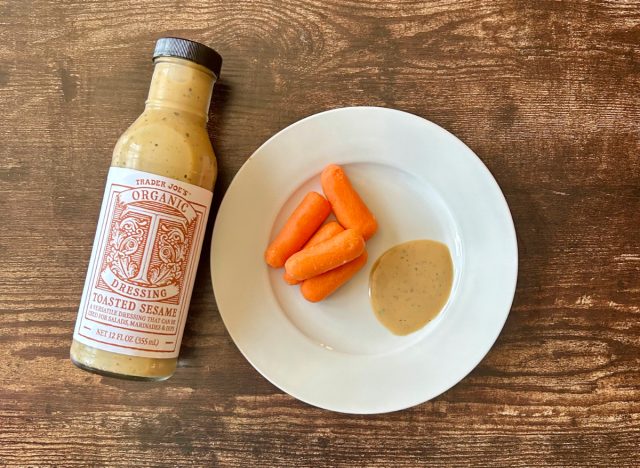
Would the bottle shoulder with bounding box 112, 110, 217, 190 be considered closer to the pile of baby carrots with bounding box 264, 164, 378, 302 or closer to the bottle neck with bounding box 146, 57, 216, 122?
the bottle neck with bounding box 146, 57, 216, 122

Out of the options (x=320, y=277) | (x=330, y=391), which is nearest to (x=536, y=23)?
(x=320, y=277)

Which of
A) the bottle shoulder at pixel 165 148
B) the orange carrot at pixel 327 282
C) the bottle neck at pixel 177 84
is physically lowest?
the orange carrot at pixel 327 282

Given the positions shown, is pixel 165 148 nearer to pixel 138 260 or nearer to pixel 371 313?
pixel 138 260

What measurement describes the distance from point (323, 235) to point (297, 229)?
51 mm

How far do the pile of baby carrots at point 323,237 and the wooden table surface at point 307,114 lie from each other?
0.15 metres

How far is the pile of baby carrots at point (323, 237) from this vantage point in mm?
892

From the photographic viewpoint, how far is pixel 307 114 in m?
0.95

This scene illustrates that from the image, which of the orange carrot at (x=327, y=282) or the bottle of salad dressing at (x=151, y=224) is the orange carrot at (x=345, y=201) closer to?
the orange carrot at (x=327, y=282)

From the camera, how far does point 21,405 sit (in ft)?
3.15

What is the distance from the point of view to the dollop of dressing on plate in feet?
3.10

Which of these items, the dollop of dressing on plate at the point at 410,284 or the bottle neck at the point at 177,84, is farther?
the dollop of dressing on plate at the point at 410,284

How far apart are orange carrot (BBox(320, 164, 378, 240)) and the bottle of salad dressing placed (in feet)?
0.71

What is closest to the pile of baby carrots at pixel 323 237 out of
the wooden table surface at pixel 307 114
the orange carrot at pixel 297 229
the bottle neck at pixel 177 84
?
the orange carrot at pixel 297 229

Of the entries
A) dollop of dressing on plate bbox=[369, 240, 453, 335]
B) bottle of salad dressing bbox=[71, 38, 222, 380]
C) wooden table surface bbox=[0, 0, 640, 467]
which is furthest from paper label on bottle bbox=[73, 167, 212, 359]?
dollop of dressing on plate bbox=[369, 240, 453, 335]
